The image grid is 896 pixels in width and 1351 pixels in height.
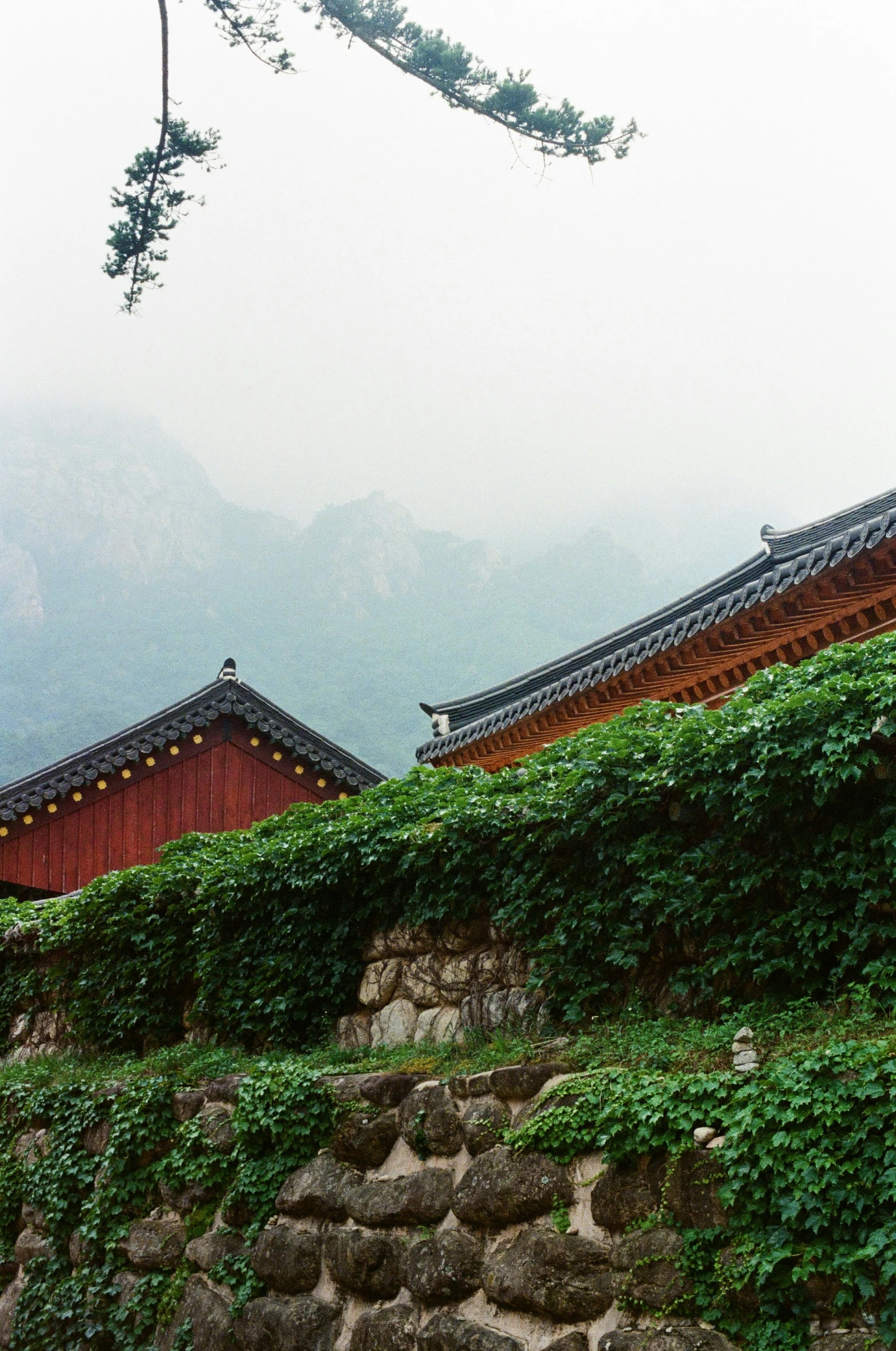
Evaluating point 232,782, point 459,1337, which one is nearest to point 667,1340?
point 459,1337

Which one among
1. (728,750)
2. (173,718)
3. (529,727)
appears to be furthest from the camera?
(173,718)

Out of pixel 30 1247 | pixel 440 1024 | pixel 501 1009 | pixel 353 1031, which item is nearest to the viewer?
pixel 501 1009

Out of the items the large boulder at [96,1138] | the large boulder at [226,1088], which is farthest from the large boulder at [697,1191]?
the large boulder at [96,1138]

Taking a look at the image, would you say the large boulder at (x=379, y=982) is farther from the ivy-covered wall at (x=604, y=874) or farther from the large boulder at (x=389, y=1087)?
the large boulder at (x=389, y=1087)

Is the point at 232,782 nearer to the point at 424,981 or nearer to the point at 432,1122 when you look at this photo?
the point at 424,981

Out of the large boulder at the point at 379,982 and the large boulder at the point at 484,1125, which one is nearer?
the large boulder at the point at 484,1125

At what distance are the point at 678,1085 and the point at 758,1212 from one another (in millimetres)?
730

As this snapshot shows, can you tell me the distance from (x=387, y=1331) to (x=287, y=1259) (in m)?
1.04

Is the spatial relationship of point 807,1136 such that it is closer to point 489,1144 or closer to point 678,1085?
point 678,1085

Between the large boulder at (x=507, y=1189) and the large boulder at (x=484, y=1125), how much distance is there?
0.07 m

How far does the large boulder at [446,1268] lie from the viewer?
6684 millimetres

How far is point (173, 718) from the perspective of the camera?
19219 millimetres

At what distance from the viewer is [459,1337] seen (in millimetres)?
6508

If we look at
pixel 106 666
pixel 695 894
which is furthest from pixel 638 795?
pixel 106 666
